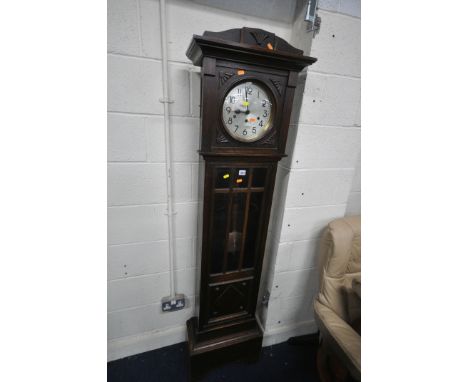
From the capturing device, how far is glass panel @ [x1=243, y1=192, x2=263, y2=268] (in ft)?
3.72

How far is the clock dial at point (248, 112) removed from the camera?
910 mm

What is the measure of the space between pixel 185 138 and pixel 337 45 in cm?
87

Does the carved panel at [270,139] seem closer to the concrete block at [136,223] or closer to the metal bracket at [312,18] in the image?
the metal bracket at [312,18]

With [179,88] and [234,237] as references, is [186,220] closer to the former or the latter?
[234,237]

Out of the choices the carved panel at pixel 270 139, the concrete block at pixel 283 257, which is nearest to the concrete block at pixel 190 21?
the carved panel at pixel 270 139

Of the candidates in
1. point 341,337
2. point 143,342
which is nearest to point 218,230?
point 341,337

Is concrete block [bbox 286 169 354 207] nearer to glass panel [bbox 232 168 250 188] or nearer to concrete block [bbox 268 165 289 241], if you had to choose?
concrete block [bbox 268 165 289 241]

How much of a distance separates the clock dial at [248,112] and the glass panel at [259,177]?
0.16 meters

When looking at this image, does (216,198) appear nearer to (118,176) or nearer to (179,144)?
(179,144)

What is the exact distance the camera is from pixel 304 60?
90 centimetres

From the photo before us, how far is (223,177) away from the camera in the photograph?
40.4 inches

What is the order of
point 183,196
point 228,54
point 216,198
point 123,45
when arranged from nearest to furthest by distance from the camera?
point 228,54, point 123,45, point 216,198, point 183,196

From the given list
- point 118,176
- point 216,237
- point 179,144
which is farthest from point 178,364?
point 179,144

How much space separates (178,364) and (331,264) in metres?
1.19
